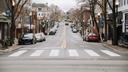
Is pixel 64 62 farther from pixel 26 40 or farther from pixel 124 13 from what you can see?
pixel 124 13

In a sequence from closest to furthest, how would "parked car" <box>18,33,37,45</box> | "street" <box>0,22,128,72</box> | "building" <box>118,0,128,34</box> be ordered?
"street" <box>0,22,128,72</box>
"parked car" <box>18,33,37,45</box>
"building" <box>118,0,128,34</box>

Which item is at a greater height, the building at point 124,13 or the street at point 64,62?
the building at point 124,13

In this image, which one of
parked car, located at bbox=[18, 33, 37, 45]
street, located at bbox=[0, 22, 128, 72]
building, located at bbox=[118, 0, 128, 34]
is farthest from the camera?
building, located at bbox=[118, 0, 128, 34]

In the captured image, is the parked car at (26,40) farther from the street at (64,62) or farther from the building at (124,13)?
the street at (64,62)

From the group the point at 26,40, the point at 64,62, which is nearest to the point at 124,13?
the point at 26,40

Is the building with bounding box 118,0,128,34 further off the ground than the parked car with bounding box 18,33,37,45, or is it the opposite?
the building with bounding box 118,0,128,34

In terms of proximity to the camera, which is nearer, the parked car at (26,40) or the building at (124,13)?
the parked car at (26,40)

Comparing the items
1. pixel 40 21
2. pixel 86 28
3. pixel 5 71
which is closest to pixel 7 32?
pixel 5 71

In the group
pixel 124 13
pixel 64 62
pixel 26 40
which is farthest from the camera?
pixel 124 13

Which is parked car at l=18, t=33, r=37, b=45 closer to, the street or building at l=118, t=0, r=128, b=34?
building at l=118, t=0, r=128, b=34

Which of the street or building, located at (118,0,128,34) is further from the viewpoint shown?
building, located at (118,0,128,34)

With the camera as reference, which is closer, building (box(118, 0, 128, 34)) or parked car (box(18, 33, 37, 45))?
parked car (box(18, 33, 37, 45))

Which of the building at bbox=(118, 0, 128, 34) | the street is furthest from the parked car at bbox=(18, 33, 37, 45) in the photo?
the street

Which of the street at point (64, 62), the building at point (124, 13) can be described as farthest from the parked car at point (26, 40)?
the street at point (64, 62)
